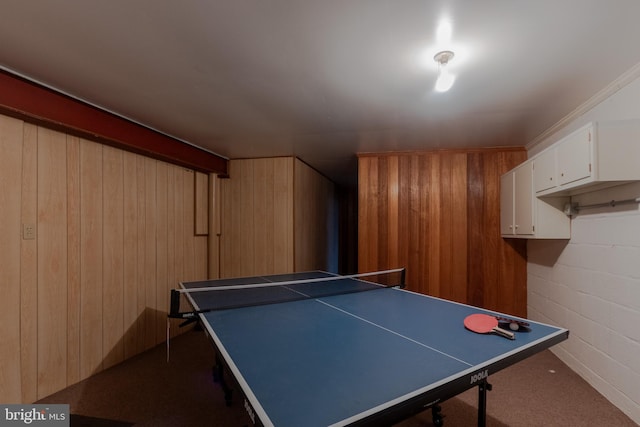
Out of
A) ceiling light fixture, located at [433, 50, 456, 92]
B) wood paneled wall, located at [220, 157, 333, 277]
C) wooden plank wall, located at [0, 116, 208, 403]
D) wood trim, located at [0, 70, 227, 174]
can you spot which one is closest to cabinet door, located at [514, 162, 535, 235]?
ceiling light fixture, located at [433, 50, 456, 92]

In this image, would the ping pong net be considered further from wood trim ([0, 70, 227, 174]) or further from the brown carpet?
wood trim ([0, 70, 227, 174])

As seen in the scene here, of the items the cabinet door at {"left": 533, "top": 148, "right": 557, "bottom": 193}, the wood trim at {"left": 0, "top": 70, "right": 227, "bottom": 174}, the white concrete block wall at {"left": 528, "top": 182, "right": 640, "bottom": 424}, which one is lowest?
the white concrete block wall at {"left": 528, "top": 182, "right": 640, "bottom": 424}

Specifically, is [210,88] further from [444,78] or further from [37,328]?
[37,328]

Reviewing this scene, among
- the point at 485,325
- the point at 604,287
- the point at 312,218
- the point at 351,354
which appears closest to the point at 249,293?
the point at 351,354

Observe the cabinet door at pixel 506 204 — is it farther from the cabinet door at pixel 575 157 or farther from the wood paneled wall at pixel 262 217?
the wood paneled wall at pixel 262 217

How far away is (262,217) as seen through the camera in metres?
4.32

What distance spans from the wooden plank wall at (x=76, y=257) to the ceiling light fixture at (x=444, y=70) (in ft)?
9.42

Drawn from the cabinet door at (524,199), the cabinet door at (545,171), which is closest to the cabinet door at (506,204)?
the cabinet door at (524,199)

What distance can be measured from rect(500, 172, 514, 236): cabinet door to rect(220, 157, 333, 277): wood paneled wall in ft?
8.74

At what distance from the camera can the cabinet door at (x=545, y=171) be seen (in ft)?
8.07

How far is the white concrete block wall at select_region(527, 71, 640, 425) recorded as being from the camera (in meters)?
2.00

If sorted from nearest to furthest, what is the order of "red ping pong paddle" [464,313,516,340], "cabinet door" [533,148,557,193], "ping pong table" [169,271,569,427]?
"ping pong table" [169,271,569,427]
"red ping pong paddle" [464,313,516,340]
"cabinet door" [533,148,557,193]

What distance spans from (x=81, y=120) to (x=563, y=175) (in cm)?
384

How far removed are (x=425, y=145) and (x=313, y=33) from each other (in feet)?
8.20
